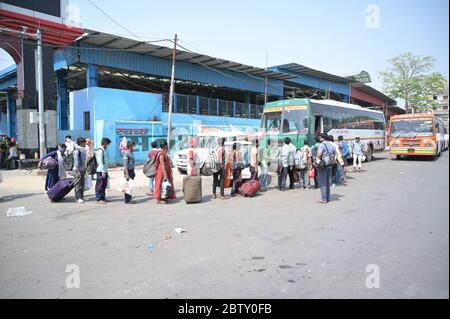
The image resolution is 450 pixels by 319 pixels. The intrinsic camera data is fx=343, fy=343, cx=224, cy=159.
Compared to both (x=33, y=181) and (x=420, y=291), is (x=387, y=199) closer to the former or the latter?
(x=420, y=291)

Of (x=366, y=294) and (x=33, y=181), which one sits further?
(x=33, y=181)

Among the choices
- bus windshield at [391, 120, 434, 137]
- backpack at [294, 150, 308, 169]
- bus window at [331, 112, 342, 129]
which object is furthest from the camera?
bus windshield at [391, 120, 434, 137]

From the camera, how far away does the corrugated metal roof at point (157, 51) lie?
17984mm

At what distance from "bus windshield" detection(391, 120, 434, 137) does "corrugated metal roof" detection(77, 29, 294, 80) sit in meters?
11.3

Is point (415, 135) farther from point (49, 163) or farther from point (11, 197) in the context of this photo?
point (11, 197)

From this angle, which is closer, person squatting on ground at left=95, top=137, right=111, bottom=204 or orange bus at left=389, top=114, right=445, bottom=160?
person squatting on ground at left=95, top=137, right=111, bottom=204

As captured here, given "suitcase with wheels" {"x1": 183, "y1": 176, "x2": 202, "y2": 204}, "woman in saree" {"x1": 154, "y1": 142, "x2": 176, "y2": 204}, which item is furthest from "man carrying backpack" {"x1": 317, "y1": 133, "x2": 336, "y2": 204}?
"woman in saree" {"x1": 154, "y1": 142, "x2": 176, "y2": 204}

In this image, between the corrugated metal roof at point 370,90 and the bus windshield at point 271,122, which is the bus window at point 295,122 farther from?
the corrugated metal roof at point 370,90

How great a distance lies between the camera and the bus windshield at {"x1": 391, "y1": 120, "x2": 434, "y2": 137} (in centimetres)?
1964

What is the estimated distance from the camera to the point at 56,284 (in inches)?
154

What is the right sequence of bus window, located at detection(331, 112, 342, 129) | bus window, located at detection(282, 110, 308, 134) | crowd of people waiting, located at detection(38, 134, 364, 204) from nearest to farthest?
1. crowd of people waiting, located at detection(38, 134, 364, 204)
2. bus window, located at detection(282, 110, 308, 134)
3. bus window, located at detection(331, 112, 342, 129)

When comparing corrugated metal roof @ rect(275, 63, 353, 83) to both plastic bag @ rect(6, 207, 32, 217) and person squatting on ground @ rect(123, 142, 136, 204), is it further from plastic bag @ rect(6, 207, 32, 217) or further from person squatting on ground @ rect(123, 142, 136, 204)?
plastic bag @ rect(6, 207, 32, 217)
